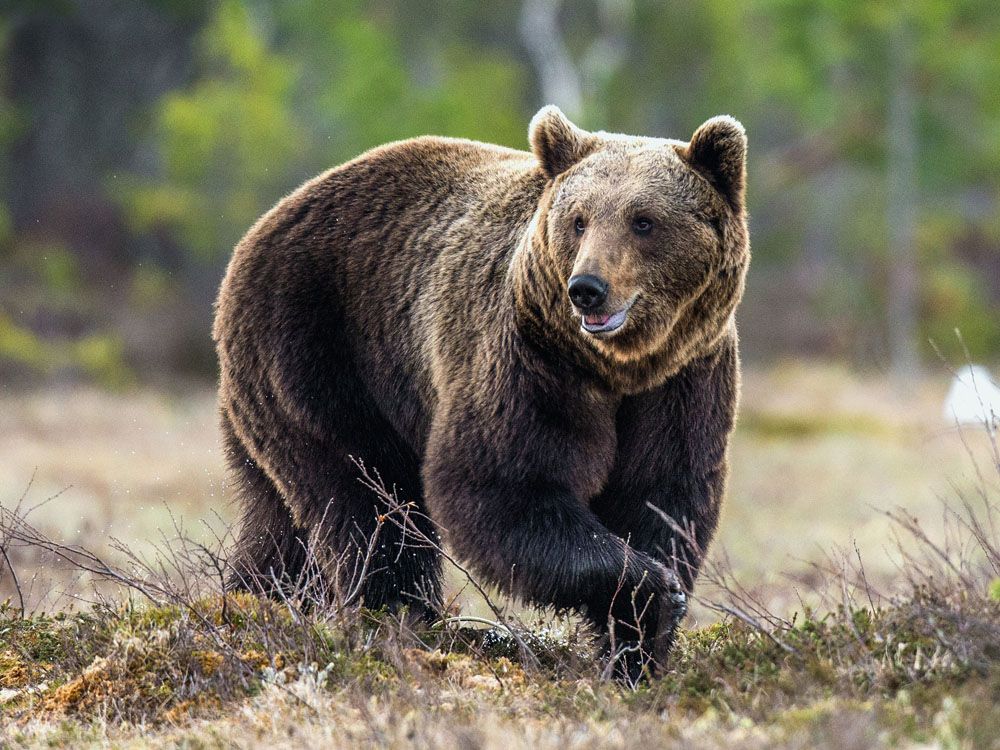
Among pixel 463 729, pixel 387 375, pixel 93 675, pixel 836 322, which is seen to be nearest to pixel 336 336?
pixel 387 375

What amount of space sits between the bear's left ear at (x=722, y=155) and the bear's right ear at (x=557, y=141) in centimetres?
41

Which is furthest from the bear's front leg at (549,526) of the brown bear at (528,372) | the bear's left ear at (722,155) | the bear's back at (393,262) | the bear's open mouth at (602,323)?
the bear's left ear at (722,155)

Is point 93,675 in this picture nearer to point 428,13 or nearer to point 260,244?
point 260,244

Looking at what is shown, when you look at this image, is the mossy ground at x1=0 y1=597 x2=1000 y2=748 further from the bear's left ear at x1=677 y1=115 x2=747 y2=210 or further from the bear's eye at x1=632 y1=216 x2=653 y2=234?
the bear's left ear at x1=677 y1=115 x2=747 y2=210

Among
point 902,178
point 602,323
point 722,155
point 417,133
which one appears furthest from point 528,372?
point 417,133

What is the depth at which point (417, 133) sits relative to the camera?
29.3 metres

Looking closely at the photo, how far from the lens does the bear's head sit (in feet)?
17.2

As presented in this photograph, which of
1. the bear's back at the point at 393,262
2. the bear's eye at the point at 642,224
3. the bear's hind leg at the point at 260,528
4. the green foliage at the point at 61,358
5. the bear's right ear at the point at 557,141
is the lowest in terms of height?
the green foliage at the point at 61,358

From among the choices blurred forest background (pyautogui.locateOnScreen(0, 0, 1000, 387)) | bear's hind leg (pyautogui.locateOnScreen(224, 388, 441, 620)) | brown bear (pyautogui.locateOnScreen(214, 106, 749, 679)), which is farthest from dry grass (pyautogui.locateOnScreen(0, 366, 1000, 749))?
blurred forest background (pyautogui.locateOnScreen(0, 0, 1000, 387))

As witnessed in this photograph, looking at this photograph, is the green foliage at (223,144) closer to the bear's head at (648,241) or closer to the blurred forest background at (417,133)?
the blurred forest background at (417,133)

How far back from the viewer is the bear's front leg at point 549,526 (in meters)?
5.34

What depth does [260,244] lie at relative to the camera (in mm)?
6812

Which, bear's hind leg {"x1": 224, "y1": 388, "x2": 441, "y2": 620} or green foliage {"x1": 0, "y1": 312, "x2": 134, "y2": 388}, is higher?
bear's hind leg {"x1": 224, "y1": 388, "x2": 441, "y2": 620}

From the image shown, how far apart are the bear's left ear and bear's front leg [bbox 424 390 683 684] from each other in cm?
98
